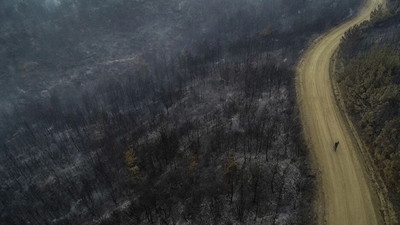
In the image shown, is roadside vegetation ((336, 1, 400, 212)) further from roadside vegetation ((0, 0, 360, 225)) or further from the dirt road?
roadside vegetation ((0, 0, 360, 225))

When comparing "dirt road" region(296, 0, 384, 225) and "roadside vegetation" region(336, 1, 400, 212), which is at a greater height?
"roadside vegetation" region(336, 1, 400, 212)

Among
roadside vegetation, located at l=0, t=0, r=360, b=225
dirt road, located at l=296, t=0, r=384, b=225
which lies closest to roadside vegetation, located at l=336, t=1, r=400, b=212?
dirt road, located at l=296, t=0, r=384, b=225

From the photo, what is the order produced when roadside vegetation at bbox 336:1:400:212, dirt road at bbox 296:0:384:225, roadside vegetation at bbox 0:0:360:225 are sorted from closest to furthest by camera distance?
dirt road at bbox 296:0:384:225 < roadside vegetation at bbox 336:1:400:212 < roadside vegetation at bbox 0:0:360:225

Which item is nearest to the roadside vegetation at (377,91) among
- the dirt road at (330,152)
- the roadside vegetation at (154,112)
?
the dirt road at (330,152)

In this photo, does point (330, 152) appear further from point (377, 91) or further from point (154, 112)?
point (154, 112)

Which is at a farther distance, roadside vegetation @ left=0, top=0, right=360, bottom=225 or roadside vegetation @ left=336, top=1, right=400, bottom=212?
roadside vegetation @ left=0, top=0, right=360, bottom=225
